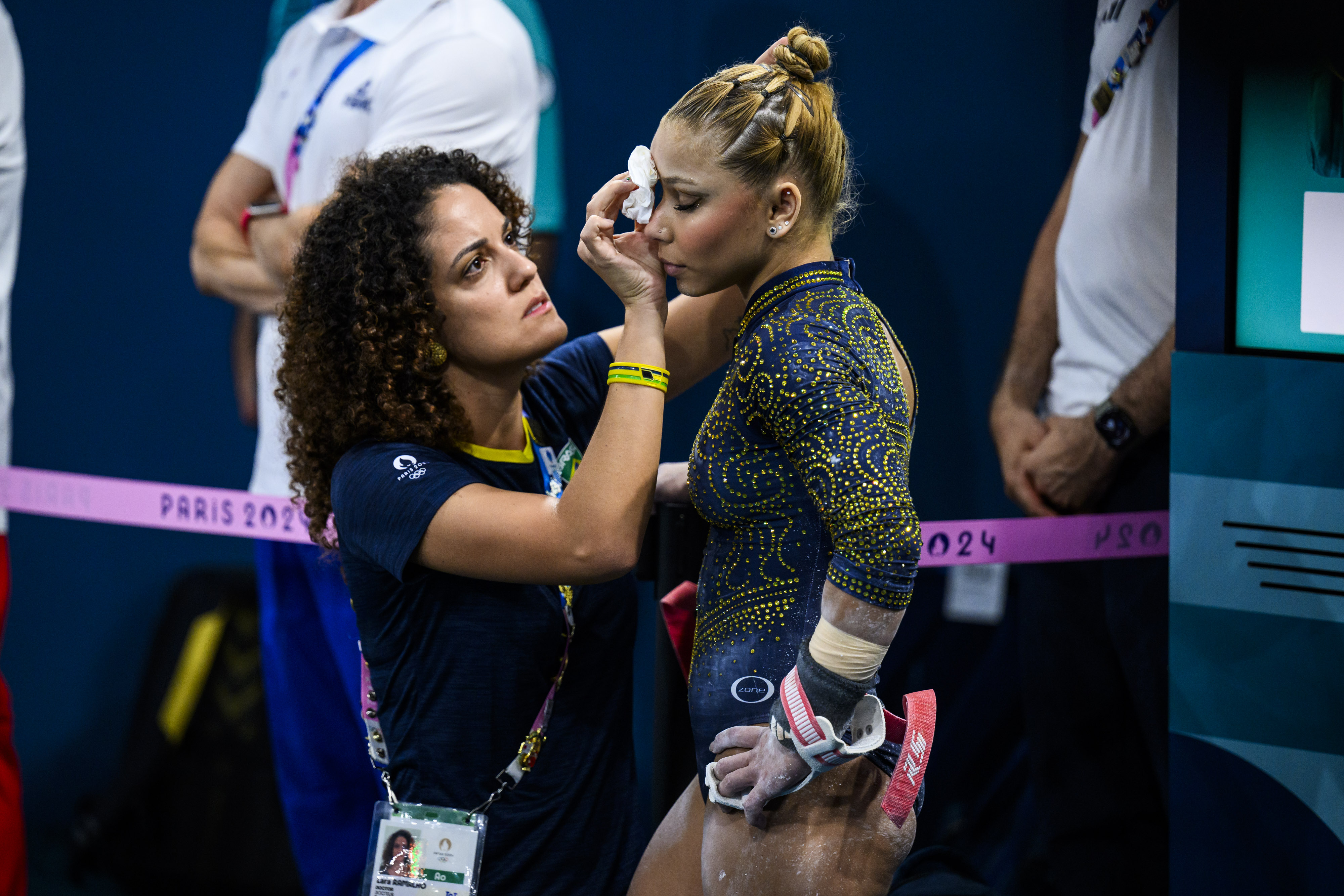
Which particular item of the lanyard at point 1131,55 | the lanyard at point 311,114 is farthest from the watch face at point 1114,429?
the lanyard at point 311,114

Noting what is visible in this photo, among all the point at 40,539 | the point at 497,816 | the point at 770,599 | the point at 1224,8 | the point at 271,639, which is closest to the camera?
the point at 770,599

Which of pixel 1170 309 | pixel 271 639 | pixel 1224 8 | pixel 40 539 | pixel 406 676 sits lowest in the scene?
pixel 406 676

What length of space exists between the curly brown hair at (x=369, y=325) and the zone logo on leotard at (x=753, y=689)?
60 cm

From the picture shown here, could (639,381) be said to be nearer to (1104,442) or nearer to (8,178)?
(1104,442)

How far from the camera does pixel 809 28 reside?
2924mm

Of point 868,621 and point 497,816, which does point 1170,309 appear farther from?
point 497,816

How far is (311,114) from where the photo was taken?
3123 mm

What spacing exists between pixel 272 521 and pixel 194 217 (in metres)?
0.83

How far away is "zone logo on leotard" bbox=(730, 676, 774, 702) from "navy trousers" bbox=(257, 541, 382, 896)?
1808mm

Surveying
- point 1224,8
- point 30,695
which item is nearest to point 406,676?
point 1224,8

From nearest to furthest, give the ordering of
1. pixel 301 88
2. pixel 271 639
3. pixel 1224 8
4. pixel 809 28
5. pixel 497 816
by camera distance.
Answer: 1. pixel 497 816
2. pixel 1224 8
3. pixel 809 28
4. pixel 301 88
5. pixel 271 639

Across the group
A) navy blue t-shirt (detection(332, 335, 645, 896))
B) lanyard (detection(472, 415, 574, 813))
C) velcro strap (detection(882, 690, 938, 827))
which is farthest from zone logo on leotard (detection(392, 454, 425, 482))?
velcro strap (detection(882, 690, 938, 827))

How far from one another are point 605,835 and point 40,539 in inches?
92.1

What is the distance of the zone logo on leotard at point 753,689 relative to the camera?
1713 millimetres
